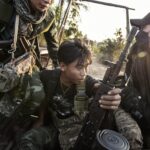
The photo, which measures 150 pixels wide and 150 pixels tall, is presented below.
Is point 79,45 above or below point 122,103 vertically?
above

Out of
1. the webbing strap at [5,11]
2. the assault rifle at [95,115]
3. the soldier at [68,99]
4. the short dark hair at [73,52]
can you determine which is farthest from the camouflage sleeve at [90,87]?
the webbing strap at [5,11]

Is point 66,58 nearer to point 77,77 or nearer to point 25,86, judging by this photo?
point 77,77

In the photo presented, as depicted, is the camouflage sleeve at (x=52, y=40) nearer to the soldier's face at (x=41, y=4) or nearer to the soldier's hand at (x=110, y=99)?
the soldier's face at (x=41, y=4)

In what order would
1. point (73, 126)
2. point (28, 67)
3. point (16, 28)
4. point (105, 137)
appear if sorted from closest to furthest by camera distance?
point (105, 137) < point (73, 126) < point (28, 67) < point (16, 28)

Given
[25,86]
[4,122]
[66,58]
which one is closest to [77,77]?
[66,58]

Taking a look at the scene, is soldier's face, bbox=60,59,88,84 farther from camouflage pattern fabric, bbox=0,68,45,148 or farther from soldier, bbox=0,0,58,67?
soldier, bbox=0,0,58,67

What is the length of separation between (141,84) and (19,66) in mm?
889

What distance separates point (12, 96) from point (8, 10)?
965 mm

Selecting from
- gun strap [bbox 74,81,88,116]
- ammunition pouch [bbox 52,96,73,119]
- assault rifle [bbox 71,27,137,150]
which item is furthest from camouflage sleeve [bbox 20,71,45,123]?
assault rifle [bbox 71,27,137,150]

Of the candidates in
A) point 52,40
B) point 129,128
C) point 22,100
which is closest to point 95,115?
point 129,128

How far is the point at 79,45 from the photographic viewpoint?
3.01m

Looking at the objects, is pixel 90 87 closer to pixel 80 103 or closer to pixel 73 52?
pixel 80 103

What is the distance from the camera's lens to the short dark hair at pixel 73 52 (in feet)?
9.70

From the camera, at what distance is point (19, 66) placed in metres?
3.12
